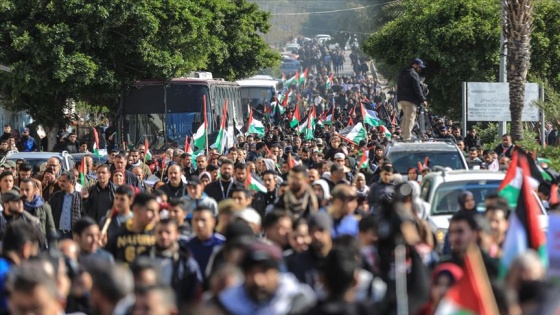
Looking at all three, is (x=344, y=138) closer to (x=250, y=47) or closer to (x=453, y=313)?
(x=453, y=313)

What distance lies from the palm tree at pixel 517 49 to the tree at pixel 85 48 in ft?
28.0

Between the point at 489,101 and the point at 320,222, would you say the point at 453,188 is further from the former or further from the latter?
the point at 489,101

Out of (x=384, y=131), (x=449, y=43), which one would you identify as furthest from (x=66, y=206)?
(x=449, y=43)

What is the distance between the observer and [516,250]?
9.23 metres

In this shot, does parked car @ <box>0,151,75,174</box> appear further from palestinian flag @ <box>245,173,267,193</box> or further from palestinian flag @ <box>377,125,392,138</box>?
palestinian flag @ <box>377,125,392,138</box>

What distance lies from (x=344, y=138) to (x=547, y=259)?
53.6 feet

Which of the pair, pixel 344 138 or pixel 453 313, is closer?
pixel 453 313

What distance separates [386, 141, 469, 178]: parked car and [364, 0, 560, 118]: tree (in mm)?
18618

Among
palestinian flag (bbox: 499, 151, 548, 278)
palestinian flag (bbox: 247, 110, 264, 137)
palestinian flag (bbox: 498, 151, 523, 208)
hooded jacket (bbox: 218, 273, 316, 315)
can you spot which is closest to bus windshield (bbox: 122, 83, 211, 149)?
palestinian flag (bbox: 247, 110, 264, 137)

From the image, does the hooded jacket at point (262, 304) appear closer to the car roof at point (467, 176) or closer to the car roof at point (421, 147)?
the car roof at point (467, 176)

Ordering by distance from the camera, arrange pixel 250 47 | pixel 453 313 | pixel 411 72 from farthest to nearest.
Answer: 1. pixel 250 47
2. pixel 411 72
3. pixel 453 313

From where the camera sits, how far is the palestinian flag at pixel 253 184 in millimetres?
16500

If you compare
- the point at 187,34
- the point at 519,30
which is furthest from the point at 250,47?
the point at 519,30

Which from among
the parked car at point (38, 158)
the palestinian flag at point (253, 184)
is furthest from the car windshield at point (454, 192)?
the parked car at point (38, 158)
